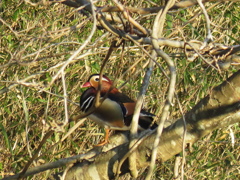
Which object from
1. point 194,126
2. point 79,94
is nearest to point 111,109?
point 79,94

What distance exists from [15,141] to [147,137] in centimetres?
204

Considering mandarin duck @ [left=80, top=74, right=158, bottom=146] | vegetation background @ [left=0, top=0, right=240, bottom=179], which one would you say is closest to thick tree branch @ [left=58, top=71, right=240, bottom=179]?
mandarin duck @ [left=80, top=74, right=158, bottom=146]

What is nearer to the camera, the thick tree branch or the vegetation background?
the thick tree branch

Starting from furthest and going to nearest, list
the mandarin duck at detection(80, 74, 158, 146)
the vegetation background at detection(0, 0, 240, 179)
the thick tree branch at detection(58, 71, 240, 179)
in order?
1. the vegetation background at detection(0, 0, 240, 179)
2. the mandarin duck at detection(80, 74, 158, 146)
3. the thick tree branch at detection(58, 71, 240, 179)

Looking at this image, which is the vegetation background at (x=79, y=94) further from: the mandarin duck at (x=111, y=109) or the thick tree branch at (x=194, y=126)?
the thick tree branch at (x=194, y=126)

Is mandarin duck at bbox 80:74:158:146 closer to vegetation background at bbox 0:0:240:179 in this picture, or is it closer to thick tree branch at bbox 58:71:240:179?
vegetation background at bbox 0:0:240:179

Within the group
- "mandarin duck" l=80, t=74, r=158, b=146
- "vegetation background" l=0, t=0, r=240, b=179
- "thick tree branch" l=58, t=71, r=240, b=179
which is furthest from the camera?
"vegetation background" l=0, t=0, r=240, b=179

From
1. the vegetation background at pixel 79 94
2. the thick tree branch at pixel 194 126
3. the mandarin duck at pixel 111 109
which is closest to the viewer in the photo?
the thick tree branch at pixel 194 126

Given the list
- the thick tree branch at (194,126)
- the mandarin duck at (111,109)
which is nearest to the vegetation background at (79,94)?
the mandarin duck at (111,109)

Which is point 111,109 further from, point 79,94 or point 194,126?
point 194,126

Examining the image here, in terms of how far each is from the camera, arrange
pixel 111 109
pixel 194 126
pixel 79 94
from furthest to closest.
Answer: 1. pixel 79 94
2. pixel 111 109
3. pixel 194 126

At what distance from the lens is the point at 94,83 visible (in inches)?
147

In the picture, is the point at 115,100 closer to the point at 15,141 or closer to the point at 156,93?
the point at 156,93

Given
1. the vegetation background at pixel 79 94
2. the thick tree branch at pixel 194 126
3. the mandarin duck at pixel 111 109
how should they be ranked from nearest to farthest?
the thick tree branch at pixel 194 126 → the mandarin duck at pixel 111 109 → the vegetation background at pixel 79 94
